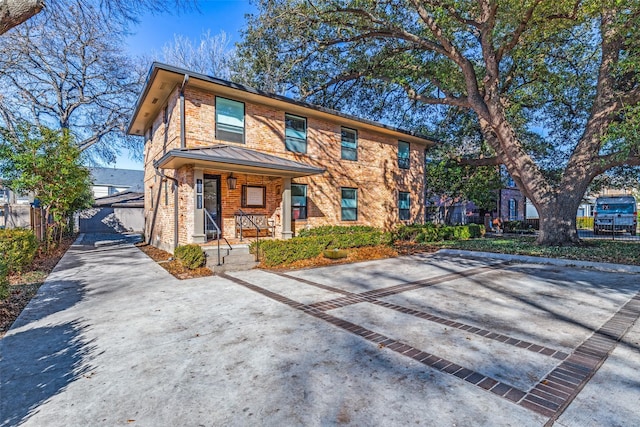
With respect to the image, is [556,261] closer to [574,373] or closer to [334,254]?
[334,254]

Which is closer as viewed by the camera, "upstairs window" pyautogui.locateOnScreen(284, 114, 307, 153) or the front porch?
the front porch

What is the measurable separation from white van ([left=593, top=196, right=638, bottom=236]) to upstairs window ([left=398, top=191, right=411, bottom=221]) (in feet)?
38.1

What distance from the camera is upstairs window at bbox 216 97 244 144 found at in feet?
32.1

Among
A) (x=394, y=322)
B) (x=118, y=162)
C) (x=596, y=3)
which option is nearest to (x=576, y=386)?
(x=394, y=322)

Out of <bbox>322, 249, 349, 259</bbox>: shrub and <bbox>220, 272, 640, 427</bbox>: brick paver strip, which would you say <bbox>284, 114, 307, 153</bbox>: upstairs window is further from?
<bbox>220, 272, 640, 427</bbox>: brick paver strip

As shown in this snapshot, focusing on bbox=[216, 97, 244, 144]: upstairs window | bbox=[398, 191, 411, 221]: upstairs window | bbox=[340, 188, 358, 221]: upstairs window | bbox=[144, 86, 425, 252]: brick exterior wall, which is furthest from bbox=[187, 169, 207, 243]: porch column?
bbox=[398, 191, 411, 221]: upstairs window

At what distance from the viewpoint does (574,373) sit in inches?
111

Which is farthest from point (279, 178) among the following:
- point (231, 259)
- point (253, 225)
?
point (231, 259)

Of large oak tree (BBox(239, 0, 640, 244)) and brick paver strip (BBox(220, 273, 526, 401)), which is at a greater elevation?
large oak tree (BBox(239, 0, 640, 244))

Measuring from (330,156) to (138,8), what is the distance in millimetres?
8160

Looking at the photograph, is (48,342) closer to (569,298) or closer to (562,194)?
(569,298)

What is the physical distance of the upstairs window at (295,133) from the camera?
450 inches

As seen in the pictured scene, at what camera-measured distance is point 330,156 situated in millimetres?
12680

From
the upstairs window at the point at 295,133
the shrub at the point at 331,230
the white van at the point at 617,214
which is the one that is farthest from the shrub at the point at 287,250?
the white van at the point at 617,214
